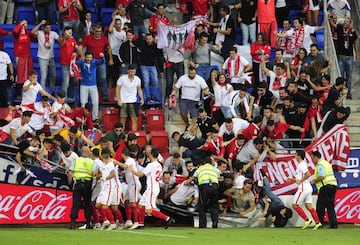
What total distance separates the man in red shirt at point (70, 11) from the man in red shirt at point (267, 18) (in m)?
5.08

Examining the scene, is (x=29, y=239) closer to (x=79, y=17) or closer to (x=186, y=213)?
(x=186, y=213)

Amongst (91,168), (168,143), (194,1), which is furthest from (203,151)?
(194,1)

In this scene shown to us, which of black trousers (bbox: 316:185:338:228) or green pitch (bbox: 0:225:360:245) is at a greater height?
black trousers (bbox: 316:185:338:228)

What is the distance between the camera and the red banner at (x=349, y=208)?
2841cm

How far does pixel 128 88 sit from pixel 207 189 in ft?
14.1

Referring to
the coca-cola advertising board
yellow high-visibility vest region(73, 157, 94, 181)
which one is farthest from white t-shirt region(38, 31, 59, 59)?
yellow high-visibility vest region(73, 157, 94, 181)

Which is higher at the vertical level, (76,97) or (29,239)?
(76,97)

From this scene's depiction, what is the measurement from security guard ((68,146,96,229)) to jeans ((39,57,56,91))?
5.05 m

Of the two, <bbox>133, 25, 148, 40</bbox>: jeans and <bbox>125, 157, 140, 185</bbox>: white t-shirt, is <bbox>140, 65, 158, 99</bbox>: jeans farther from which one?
<bbox>125, 157, 140, 185</bbox>: white t-shirt

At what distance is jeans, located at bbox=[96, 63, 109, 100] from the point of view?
101ft

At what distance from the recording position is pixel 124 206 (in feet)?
89.6

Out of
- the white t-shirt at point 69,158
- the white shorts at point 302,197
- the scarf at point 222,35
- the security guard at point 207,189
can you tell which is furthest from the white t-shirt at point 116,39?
the white shorts at point 302,197

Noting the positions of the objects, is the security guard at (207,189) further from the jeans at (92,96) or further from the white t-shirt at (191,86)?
the jeans at (92,96)

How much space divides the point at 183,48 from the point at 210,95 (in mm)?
1829
